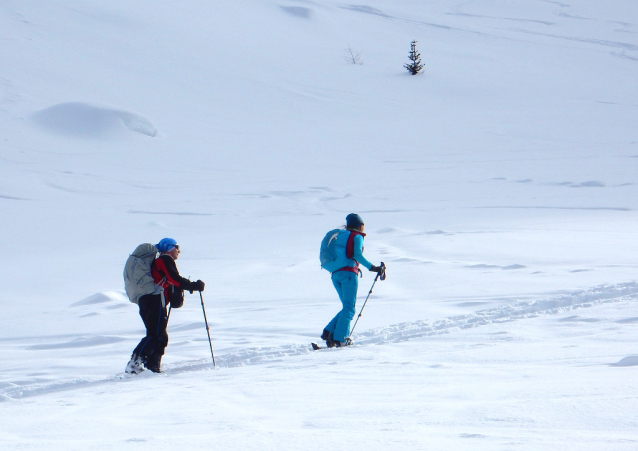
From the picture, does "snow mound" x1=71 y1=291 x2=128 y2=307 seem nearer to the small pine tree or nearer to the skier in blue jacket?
the skier in blue jacket

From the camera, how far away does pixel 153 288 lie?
5758 millimetres

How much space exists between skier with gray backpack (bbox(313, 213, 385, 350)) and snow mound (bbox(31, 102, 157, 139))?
67.0 feet

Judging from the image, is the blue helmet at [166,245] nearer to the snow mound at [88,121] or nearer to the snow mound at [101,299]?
the snow mound at [101,299]

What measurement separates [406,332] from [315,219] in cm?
1031

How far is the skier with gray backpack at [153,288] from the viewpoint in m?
5.71

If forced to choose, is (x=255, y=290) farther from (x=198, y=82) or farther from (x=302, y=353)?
(x=198, y=82)

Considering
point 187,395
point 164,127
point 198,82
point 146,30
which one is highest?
point 146,30

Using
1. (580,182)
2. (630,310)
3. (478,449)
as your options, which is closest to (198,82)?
(580,182)

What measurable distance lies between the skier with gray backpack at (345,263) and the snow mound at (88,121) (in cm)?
2043

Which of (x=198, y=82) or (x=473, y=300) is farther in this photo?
(x=198, y=82)

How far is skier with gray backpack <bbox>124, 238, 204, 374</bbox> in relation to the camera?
5.71m

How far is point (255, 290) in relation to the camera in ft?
32.3

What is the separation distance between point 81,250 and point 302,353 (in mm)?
8747

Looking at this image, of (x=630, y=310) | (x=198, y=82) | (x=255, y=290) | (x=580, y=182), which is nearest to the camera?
(x=630, y=310)
